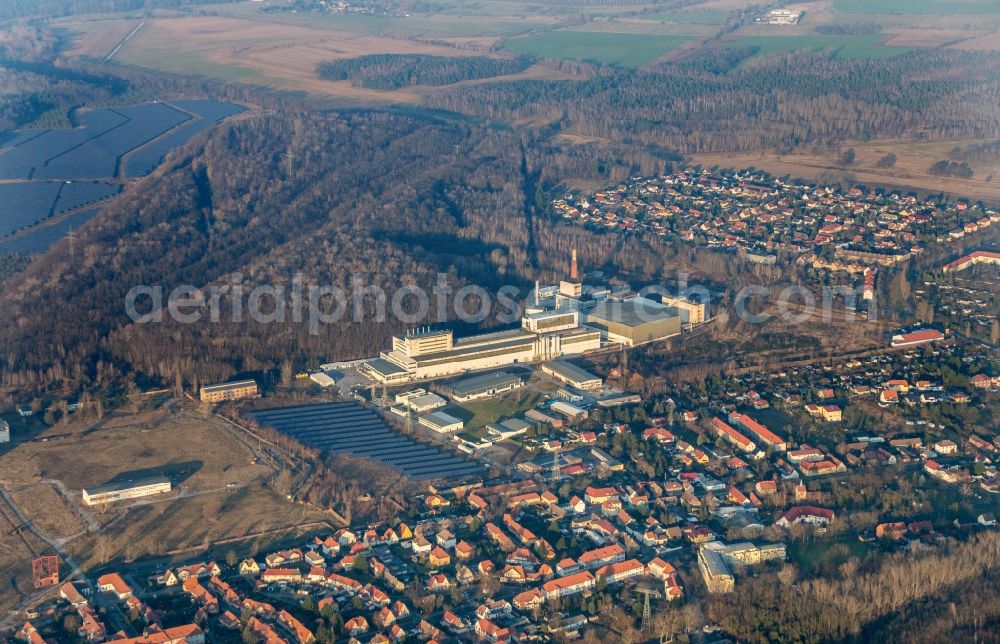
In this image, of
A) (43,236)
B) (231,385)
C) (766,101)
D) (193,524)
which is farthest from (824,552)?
(766,101)

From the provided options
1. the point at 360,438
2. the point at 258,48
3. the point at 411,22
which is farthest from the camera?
the point at 411,22

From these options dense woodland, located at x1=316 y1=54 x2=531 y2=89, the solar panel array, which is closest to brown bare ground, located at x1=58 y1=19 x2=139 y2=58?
dense woodland, located at x1=316 y1=54 x2=531 y2=89

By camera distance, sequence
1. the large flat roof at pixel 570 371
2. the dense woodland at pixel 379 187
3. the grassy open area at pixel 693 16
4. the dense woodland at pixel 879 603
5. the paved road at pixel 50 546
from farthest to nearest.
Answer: the grassy open area at pixel 693 16, the dense woodland at pixel 379 187, the large flat roof at pixel 570 371, the paved road at pixel 50 546, the dense woodland at pixel 879 603

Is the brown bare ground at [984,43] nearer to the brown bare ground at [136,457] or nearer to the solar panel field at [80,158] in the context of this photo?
the solar panel field at [80,158]

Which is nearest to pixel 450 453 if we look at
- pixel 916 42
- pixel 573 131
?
pixel 573 131

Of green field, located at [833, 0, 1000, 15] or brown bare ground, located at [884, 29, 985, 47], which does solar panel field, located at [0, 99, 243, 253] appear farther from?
green field, located at [833, 0, 1000, 15]

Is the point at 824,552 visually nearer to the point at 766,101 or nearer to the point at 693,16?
the point at 766,101

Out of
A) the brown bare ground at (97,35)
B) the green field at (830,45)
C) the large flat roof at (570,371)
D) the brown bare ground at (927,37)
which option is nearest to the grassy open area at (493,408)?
the large flat roof at (570,371)
